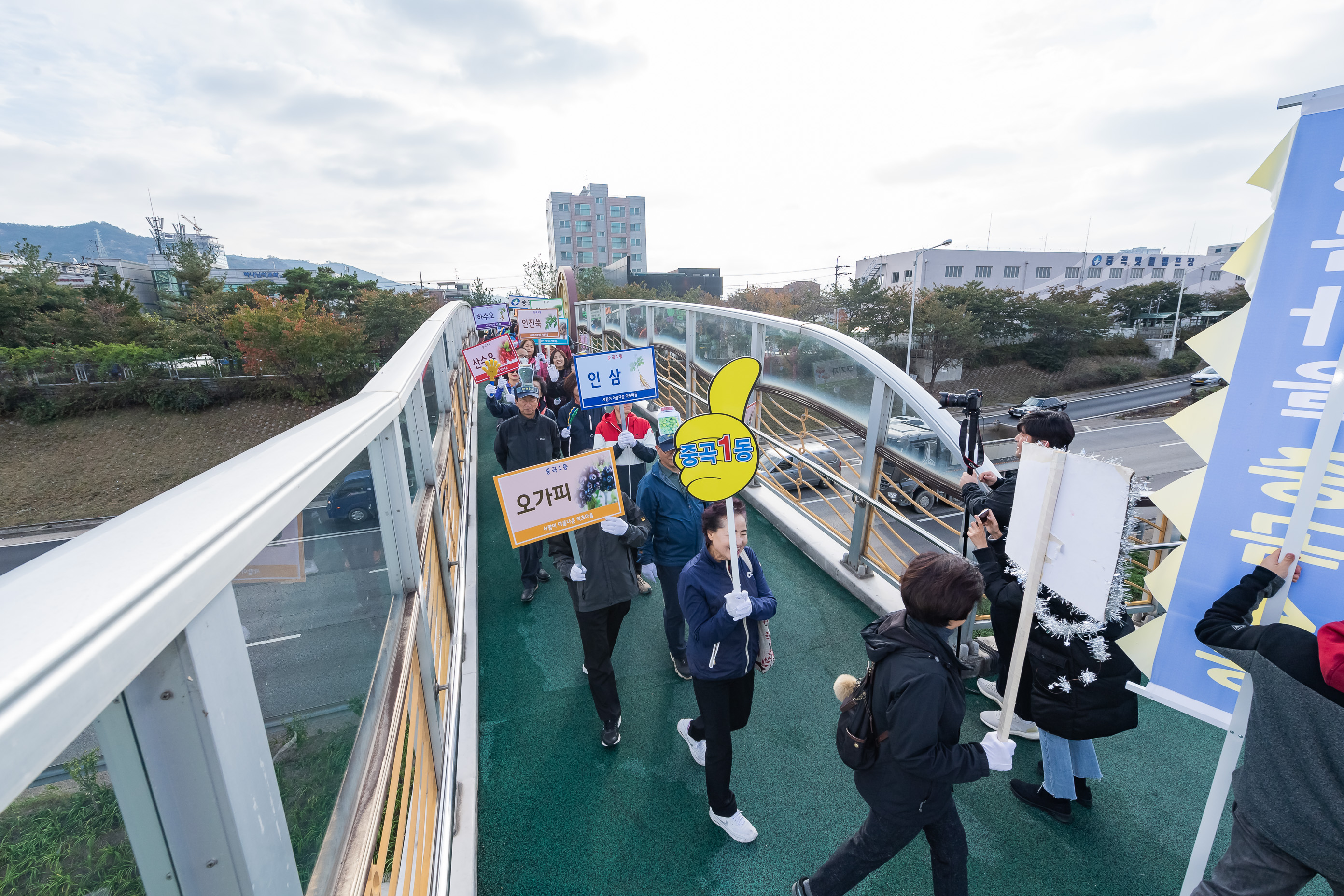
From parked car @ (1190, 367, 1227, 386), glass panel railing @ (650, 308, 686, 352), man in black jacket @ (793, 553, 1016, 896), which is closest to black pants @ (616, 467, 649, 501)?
man in black jacket @ (793, 553, 1016, 896)

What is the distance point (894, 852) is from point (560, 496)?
7.16ft

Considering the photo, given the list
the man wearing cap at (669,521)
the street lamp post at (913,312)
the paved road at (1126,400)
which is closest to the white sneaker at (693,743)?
the man wearing cap at (669,521)

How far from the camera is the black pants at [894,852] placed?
86.0 inches

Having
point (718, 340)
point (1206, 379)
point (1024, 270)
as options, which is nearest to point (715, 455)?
point (718, 340)

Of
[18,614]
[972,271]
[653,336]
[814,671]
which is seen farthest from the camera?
[972,271]

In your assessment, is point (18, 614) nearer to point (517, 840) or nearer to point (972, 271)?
point (517, 840)

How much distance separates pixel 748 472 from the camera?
2.71 metres

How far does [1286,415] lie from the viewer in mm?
2059

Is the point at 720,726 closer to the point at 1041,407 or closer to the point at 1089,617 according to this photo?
the point at 1089,617

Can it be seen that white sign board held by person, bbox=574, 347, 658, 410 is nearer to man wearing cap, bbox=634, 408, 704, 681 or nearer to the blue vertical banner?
man wearing cap, bbox=634, 408, 704, 681

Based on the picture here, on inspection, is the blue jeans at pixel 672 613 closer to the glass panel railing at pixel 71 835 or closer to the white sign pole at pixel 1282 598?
the white sign pole at pixel 1282 598

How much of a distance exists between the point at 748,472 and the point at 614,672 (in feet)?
6.98

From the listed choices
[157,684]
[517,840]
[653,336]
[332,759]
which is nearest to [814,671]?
[517,840]

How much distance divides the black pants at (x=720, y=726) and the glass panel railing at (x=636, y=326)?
790 cm
